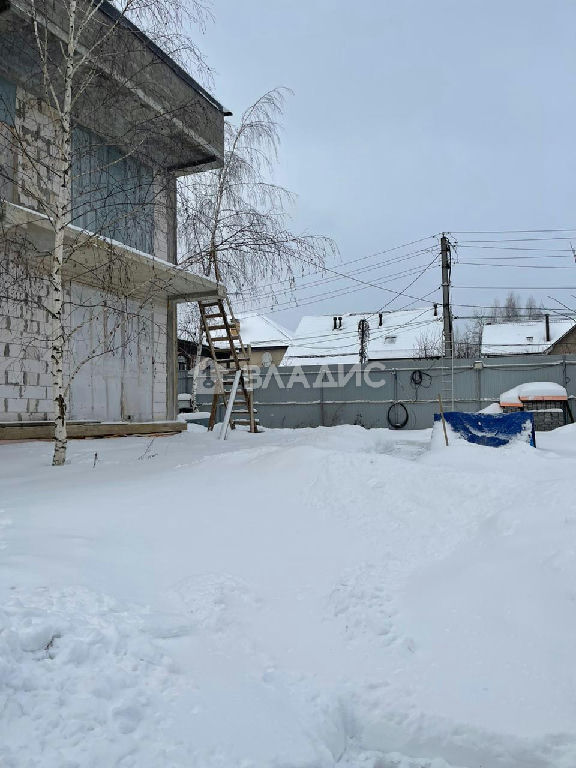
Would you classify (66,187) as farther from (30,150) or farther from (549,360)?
(549,360)

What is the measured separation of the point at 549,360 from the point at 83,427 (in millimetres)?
12763

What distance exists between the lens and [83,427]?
26.0 feet

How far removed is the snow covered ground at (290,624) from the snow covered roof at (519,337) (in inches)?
1384

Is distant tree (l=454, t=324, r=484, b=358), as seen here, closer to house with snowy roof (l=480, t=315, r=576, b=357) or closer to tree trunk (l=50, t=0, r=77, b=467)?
house with snowy roof (l=480, t=315, r=576, b=357)

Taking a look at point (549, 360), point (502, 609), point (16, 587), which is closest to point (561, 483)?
point (502, 609)

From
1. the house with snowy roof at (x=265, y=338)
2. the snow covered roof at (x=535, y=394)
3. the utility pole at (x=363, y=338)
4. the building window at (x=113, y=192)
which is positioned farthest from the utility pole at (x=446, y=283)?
the house with snowy roof at (x=265, y=338)

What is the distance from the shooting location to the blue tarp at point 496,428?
312 inches

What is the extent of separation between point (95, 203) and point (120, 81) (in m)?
2.05

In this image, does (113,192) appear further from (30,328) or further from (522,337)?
(522,337)

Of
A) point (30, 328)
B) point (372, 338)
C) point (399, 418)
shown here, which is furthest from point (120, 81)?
point (372, 338)

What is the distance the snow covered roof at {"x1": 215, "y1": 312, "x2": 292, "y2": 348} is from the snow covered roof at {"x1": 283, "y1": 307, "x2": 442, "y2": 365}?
199 inches

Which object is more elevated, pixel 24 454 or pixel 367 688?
pixel 24 454

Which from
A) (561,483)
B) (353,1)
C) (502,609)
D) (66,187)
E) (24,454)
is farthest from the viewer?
(353,1)

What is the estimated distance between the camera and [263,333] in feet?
148
